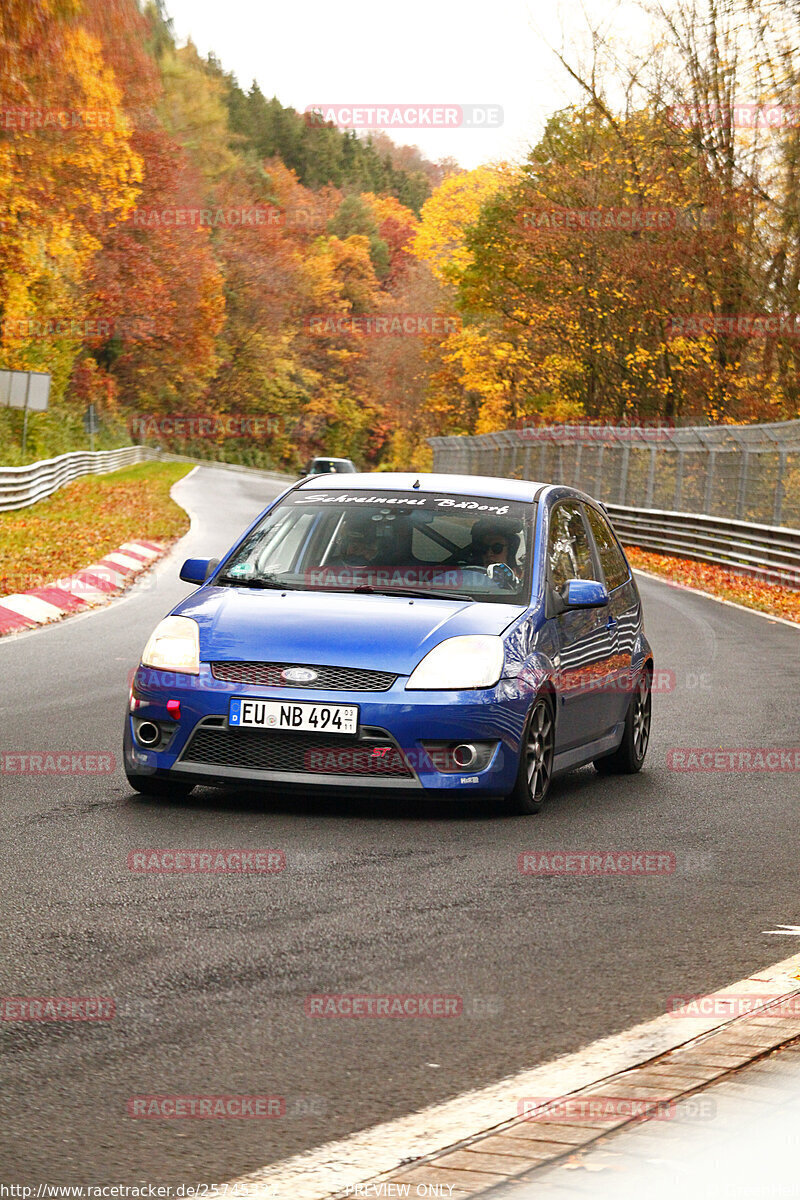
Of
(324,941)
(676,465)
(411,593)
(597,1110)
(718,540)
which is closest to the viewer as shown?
(597,1110)

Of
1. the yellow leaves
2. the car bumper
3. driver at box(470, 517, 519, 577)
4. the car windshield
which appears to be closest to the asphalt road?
the car bumper

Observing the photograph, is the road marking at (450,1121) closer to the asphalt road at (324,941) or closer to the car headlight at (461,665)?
the asphalt road at (324,941)

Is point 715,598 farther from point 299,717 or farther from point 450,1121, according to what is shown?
point 450,1121

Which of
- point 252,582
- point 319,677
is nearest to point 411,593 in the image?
point 252,582

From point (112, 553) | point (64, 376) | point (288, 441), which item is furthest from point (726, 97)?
→ point (288, 441)

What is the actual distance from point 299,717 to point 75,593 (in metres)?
13.5

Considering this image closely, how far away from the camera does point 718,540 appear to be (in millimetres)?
32781

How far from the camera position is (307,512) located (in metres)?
9.27

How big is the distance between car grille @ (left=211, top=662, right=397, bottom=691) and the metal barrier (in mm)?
20121

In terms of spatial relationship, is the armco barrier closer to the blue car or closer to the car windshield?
the car windshield

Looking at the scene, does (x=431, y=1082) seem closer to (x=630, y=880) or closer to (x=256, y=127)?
(x=630, y=880)

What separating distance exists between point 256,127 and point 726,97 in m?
124

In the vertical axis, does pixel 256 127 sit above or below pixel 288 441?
above

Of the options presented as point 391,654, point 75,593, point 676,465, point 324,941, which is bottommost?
point 75,593
